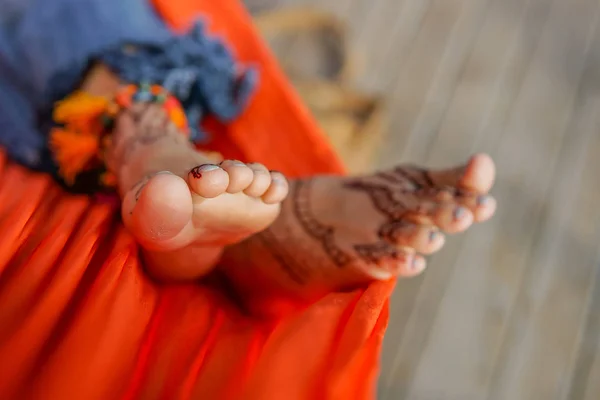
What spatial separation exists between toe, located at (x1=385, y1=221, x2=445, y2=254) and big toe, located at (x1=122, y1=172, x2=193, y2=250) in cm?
21

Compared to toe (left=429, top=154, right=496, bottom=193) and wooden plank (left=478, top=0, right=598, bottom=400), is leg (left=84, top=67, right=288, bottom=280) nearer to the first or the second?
toe (left=429, top=154, right=496, bottom=193)

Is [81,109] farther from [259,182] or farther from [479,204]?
[479,204]

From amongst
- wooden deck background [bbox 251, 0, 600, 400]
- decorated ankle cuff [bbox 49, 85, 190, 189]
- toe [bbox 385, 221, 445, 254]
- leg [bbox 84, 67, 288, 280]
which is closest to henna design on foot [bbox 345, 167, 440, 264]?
toe [bbox 385, 221, 445, 254]

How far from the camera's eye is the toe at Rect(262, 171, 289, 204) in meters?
0.54

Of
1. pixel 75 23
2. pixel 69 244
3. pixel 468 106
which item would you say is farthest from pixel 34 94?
pixel 468 106

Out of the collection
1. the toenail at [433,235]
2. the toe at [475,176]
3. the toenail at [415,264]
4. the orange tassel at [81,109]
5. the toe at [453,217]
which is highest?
the orange tassel at [81,109]

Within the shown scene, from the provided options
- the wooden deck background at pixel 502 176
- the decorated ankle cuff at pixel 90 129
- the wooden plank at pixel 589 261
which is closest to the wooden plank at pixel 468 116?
the wooden deck background at pixel 502 176

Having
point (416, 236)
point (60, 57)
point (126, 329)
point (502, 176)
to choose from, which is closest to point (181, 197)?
point (126, 329)

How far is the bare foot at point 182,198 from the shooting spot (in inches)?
18.9

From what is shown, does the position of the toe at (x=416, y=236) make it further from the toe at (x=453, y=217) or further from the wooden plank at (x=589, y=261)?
the wooden plank at (x=589, y=261)

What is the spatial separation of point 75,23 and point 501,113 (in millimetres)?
773

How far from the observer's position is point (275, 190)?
1.78 feet

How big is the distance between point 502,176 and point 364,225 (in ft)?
1.87

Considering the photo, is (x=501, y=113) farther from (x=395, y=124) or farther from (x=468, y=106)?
(x=395, y=124)
